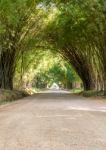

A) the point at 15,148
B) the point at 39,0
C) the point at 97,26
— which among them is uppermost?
the point at 39,0

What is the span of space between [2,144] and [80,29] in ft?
89.1

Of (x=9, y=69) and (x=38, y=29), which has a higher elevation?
(x=38, y=29)

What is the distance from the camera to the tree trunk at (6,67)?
38594mm

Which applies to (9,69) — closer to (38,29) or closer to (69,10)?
(38,29)

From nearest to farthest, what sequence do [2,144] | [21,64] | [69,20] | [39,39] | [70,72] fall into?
[2,144] → [69,20] → [39,39] → [21,64] → [70,72]

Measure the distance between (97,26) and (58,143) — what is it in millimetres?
24209

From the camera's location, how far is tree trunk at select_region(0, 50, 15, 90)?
38594 mm

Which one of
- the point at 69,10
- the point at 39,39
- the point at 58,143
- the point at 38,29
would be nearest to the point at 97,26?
the point at 69,10

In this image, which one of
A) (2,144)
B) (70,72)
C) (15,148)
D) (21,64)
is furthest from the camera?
(70,72)

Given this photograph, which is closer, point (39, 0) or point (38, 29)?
point (39, 0)

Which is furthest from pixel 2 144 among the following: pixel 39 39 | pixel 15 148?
pixel 39 39

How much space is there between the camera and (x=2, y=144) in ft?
29.5

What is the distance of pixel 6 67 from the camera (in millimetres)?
39812

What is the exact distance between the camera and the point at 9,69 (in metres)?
40.7
